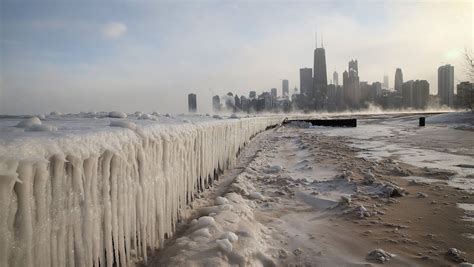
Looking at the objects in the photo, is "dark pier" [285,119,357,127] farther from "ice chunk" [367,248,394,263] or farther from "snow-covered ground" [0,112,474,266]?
"ice chunk" [367,248,394,263]

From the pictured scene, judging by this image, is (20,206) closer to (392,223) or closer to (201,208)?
(201,208)

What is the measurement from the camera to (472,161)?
852cm

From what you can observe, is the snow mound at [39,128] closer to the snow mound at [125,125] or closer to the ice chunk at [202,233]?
the snow mound at [125,125]

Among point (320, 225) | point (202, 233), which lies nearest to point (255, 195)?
point (320, 225)

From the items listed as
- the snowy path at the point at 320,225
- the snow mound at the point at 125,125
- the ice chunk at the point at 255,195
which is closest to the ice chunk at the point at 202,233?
the snowy path at the point at 320,225

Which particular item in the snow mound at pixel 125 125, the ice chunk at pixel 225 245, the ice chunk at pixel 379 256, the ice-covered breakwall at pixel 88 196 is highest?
the snow mound at pixel 125 125

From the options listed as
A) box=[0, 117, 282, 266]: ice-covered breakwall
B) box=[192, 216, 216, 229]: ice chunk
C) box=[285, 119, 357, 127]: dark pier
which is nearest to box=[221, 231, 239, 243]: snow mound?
box=[192, 216, 216, 229]: ice chunk

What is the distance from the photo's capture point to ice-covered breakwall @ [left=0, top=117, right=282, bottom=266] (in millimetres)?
1733

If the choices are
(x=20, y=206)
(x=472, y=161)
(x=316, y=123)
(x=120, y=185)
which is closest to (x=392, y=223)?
(x=120, y=185)

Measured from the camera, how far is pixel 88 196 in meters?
2.26

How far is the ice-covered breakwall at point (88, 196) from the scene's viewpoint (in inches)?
68.2

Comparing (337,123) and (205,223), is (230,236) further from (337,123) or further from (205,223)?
(337,123)

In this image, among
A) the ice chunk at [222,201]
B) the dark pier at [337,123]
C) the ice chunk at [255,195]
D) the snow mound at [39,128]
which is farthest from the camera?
the dark pier at [337,123]

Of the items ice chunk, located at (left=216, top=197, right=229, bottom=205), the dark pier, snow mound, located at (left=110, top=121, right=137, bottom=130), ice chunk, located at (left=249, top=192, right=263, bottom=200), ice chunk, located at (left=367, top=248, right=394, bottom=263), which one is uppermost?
snow mound, located at (left=110, top=121, right=137, bottom=130)
